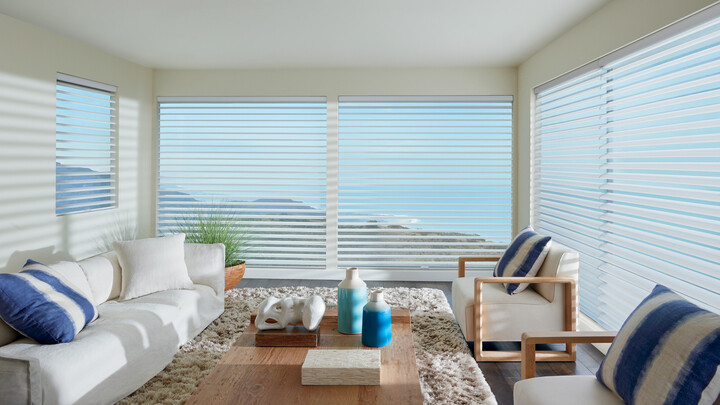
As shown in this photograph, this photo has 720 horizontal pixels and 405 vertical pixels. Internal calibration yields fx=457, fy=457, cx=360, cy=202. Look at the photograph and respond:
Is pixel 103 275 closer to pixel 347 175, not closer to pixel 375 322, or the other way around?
pixel 375 322

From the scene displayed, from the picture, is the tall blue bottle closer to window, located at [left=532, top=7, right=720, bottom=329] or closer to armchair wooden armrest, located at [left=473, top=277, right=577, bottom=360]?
armchair wooden armrest, located at [left=473, top=277, right=577, bottom=360]

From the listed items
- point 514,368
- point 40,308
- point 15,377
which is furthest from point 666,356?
point 40,308

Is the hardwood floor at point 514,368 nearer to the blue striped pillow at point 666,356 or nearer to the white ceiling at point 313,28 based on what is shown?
the blue striped pillow at point 666,356

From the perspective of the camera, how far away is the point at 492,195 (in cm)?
591

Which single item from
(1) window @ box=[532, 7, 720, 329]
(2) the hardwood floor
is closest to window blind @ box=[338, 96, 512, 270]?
(1) window @ box=[532, 7, 720, 329]

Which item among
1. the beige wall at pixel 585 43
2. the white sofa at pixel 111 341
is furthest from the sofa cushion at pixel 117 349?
the beige wall at pixel 585 43

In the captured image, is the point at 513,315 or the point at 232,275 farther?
the point at 232,275

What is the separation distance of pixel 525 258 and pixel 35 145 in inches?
173

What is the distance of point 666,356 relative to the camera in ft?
5.21

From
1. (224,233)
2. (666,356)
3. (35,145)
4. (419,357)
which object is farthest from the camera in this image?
(224,233)

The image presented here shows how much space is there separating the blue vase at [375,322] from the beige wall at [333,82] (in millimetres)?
3606

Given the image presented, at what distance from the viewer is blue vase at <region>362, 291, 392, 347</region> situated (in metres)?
2.36

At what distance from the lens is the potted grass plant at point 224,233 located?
16.9ft

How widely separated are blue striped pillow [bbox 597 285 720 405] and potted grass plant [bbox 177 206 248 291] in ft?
13.2
